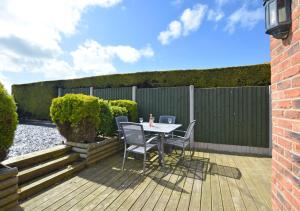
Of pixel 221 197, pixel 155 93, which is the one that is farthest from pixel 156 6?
pixel 221 197

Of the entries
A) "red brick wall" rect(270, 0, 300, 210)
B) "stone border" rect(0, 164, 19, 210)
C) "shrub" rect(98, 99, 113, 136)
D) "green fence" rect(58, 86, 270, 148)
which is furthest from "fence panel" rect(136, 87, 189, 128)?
"stone border" rect(0, 164, 19, 210)

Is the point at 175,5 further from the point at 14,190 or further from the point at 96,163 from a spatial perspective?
the point at 14,190

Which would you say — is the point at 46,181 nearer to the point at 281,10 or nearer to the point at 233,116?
the point at 281,10

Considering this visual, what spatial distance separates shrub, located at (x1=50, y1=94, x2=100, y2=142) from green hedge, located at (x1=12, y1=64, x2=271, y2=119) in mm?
2950

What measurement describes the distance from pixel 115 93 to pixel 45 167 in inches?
163

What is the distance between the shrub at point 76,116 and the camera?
375cm

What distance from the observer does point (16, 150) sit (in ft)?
13.3

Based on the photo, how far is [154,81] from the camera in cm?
646

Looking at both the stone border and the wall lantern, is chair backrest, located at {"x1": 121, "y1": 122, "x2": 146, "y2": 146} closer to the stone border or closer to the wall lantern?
the stone border

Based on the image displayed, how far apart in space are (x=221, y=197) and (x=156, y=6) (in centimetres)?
486

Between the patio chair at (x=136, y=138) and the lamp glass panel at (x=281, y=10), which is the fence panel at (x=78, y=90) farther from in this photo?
the lamp glass panel at (x=281, y=10)

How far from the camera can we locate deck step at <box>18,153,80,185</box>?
2703 mm

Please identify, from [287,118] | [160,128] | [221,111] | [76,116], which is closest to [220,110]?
Answer: [221,111]

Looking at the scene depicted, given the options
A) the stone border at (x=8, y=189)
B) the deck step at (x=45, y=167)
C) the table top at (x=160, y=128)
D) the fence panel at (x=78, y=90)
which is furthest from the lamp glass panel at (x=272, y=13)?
the fence panel at (x=78, y=90)
